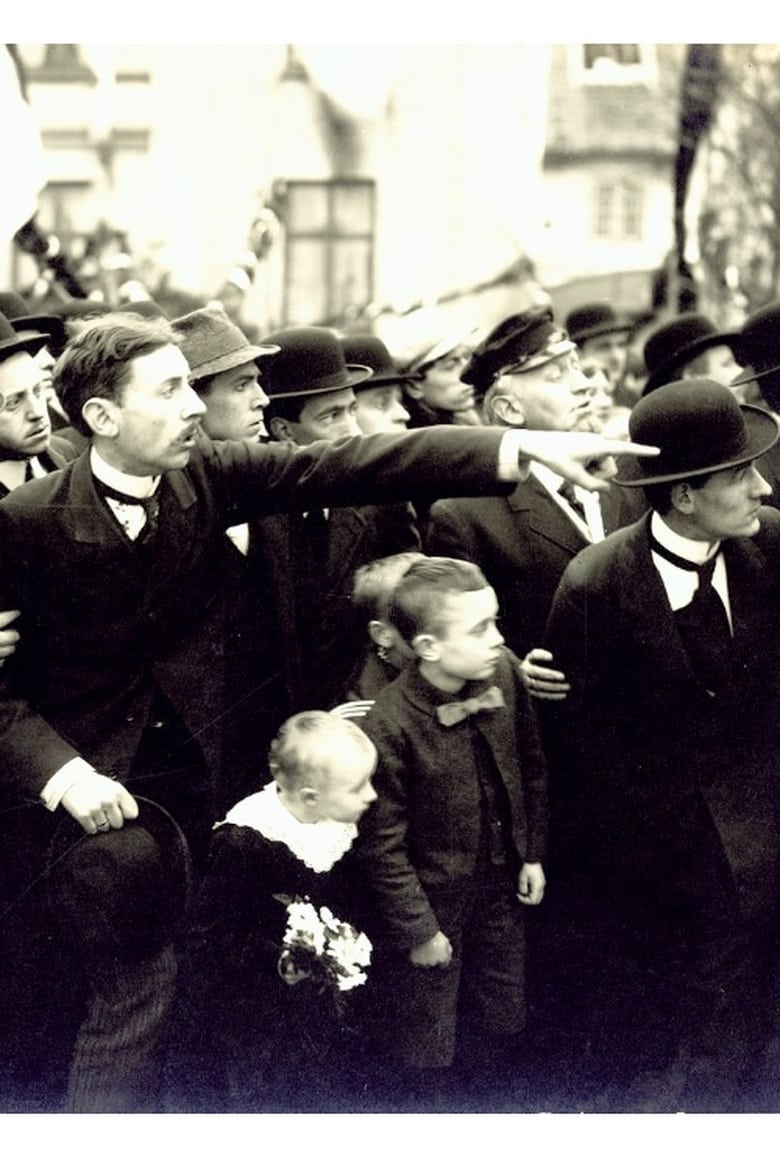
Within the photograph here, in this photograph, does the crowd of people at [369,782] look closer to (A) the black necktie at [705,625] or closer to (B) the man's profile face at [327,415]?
(A) the black necktie at [705,625]

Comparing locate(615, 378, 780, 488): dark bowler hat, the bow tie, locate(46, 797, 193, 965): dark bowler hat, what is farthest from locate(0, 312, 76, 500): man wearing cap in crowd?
locate(615, 378, 780, 488): dark bowler hat

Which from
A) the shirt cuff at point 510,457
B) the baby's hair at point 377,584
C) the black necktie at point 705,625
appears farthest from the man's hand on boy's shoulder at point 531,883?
the shirt cuff at point 510,457

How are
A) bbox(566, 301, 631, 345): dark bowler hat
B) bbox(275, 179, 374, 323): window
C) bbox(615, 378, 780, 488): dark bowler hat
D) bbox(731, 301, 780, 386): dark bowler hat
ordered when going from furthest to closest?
bbox(275, 179, 374, 323): window, bbox(566, 301, 631, 345): dark bowler hat, bbox(731, 301, 780, 386): dark bowler hat, bbox(615, 378, 780, 488): dark bowler hat

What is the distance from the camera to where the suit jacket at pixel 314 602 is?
4.14m

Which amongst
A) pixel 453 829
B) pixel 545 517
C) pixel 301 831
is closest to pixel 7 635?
pixel 301 831

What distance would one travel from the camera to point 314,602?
4.24 metres

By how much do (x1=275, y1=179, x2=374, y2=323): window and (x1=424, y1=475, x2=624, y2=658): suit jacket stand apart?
660cm

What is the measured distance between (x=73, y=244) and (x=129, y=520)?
660 cm

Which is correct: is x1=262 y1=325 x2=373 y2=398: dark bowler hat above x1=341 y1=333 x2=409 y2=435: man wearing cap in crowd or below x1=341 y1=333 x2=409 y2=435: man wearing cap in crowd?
above

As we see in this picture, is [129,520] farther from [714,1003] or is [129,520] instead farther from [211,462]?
[714,1003]

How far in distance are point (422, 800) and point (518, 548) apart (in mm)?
830

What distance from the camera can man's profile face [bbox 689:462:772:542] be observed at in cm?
367

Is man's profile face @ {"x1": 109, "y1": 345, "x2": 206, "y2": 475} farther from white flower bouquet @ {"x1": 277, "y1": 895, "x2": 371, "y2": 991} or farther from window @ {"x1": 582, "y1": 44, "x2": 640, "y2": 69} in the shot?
window @ {"x1": 582, "y1": 44, "x2": 640, "y2": 69}

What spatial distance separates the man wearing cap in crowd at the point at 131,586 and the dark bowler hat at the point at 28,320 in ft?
2.59
